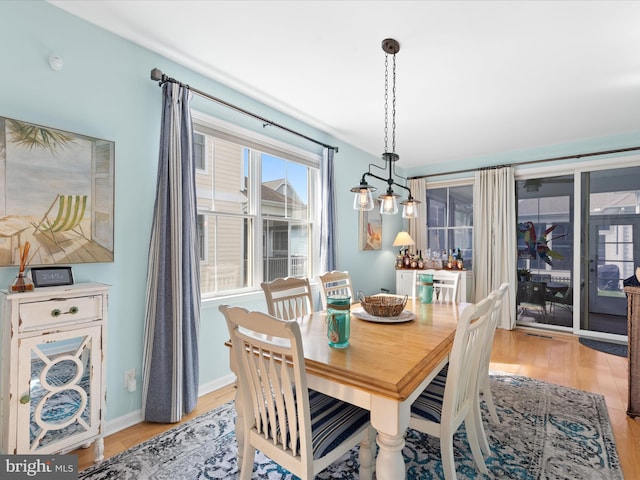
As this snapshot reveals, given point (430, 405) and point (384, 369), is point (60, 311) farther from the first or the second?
point (430, 405)

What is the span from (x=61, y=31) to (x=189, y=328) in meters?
2.00

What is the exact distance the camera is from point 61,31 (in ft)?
6.20

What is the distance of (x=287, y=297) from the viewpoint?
2.34 metres

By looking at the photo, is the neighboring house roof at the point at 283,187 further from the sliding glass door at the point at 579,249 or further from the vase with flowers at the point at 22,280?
the sliding glass door at the point at 579,249

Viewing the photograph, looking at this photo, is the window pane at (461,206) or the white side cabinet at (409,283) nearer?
the white side cabinet at (409,283)

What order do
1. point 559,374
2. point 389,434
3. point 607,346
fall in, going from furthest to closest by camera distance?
point 607,346
point 559,374
point 389,434

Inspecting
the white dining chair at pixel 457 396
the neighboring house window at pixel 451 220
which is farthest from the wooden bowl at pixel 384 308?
the neighboring house window at pixel 451 220

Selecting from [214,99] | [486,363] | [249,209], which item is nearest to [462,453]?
[486,363]

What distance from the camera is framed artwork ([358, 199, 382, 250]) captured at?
4.57 metres

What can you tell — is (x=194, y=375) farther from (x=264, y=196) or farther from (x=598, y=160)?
(x=598, y=160)

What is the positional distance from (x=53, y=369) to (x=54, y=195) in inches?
37.2

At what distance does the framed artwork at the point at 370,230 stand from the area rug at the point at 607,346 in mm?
2920

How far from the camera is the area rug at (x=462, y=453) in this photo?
1716 mm

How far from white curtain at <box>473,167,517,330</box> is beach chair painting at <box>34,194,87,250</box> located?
486 cm
